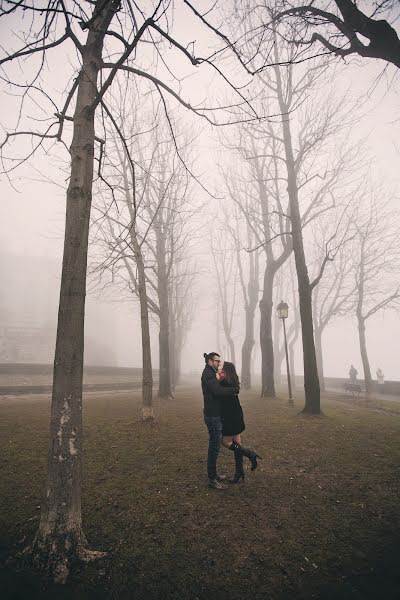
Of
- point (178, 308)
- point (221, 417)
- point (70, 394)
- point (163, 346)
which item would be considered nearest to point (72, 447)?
point (70, 394)

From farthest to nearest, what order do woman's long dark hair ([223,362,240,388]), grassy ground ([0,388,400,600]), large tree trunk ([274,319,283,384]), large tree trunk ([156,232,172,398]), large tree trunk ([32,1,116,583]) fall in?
1. large tree trunk ([274,319,283,384])
2. large tree trunk ([156,232,172,398])
3. woman's long dark hair ([223,362,240,388])
4. large tree trunk ([32,1,116,583])
5. grassy ground ([0,388,400,600])

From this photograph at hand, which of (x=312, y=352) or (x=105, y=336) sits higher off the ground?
(x=105, y=336)

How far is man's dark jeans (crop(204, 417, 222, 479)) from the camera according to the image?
413cm

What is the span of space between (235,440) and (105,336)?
163 ft

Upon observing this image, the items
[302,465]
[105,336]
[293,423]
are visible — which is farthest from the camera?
[105,336]

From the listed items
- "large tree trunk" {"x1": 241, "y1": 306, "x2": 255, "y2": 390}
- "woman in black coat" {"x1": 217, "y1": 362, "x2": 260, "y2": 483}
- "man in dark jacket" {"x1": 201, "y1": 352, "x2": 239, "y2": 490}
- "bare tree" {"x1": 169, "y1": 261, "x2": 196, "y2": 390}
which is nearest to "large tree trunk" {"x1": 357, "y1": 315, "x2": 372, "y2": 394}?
"large tree trunk" {"x1": 241, "y1": 306, "x2": 255, "y2": 390}

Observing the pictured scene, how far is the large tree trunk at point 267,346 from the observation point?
496 inches

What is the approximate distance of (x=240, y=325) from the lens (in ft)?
156

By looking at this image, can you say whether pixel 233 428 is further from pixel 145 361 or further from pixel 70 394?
pixel 145 361

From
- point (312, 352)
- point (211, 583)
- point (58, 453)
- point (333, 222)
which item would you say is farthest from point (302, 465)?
point (333, 222)

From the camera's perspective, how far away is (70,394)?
2.81 m

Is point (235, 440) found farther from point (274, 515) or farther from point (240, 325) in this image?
point (240, 325)

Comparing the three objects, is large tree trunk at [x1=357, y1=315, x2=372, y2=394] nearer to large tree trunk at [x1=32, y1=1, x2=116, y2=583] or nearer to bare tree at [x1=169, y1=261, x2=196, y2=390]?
bare tree at [x1=169, y1=261, x2=196, y2=390]

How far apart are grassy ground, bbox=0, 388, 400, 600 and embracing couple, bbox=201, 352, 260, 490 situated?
26 centimetres
